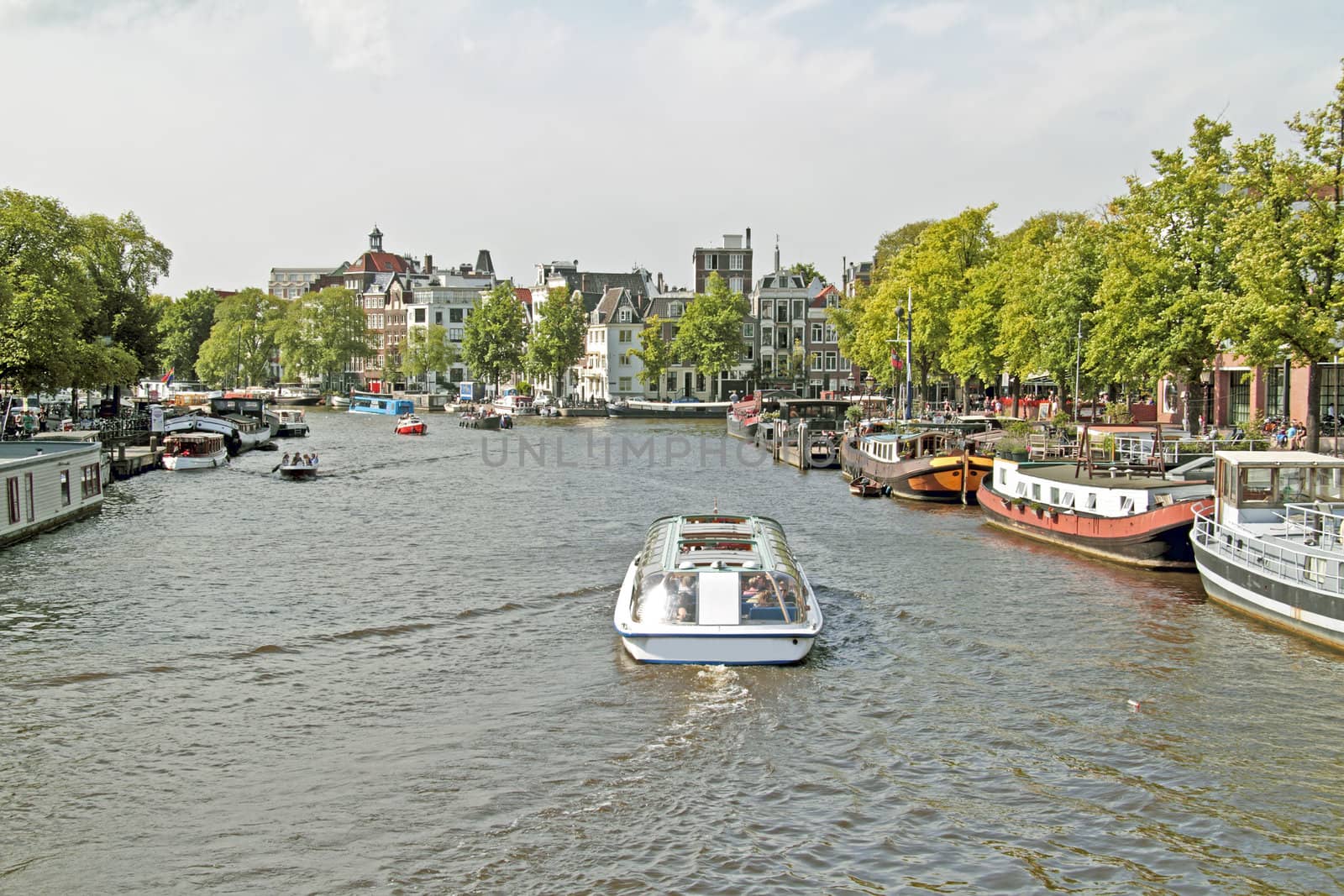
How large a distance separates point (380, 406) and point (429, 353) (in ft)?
108

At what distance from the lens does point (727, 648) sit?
2450 cm

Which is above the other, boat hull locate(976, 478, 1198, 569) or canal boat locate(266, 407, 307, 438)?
canal boat locate(266, 407, 307, 438)

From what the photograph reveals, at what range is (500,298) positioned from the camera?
15500cm

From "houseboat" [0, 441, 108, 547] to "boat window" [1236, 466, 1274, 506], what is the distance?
38317 millimetres

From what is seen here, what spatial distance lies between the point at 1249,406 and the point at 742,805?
57485 millimetres

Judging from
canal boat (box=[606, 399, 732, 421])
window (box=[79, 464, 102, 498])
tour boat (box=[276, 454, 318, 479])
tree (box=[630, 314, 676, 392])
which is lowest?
tour boat (box=[276, 454, 318, 479])

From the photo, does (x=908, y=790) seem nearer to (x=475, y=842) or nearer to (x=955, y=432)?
(x=475, y=842)

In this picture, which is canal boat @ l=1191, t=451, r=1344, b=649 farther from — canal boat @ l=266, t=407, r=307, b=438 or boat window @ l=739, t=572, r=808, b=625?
canal boat @ l=266, t=407, r=307, b=438

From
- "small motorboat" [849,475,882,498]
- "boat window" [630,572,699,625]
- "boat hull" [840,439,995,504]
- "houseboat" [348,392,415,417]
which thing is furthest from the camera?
"houseboat" [348,392,415,417]

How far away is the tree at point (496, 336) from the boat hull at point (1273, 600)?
5027 inches

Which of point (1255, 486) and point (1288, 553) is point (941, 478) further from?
point (1288, 553)

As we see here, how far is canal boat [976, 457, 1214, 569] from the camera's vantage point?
3609 centimetres

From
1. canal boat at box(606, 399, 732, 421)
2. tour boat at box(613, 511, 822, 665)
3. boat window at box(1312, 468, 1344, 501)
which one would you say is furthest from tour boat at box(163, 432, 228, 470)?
canal boat at box(606, 399, 732, 421)

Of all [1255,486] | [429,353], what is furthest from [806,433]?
[429,353]
